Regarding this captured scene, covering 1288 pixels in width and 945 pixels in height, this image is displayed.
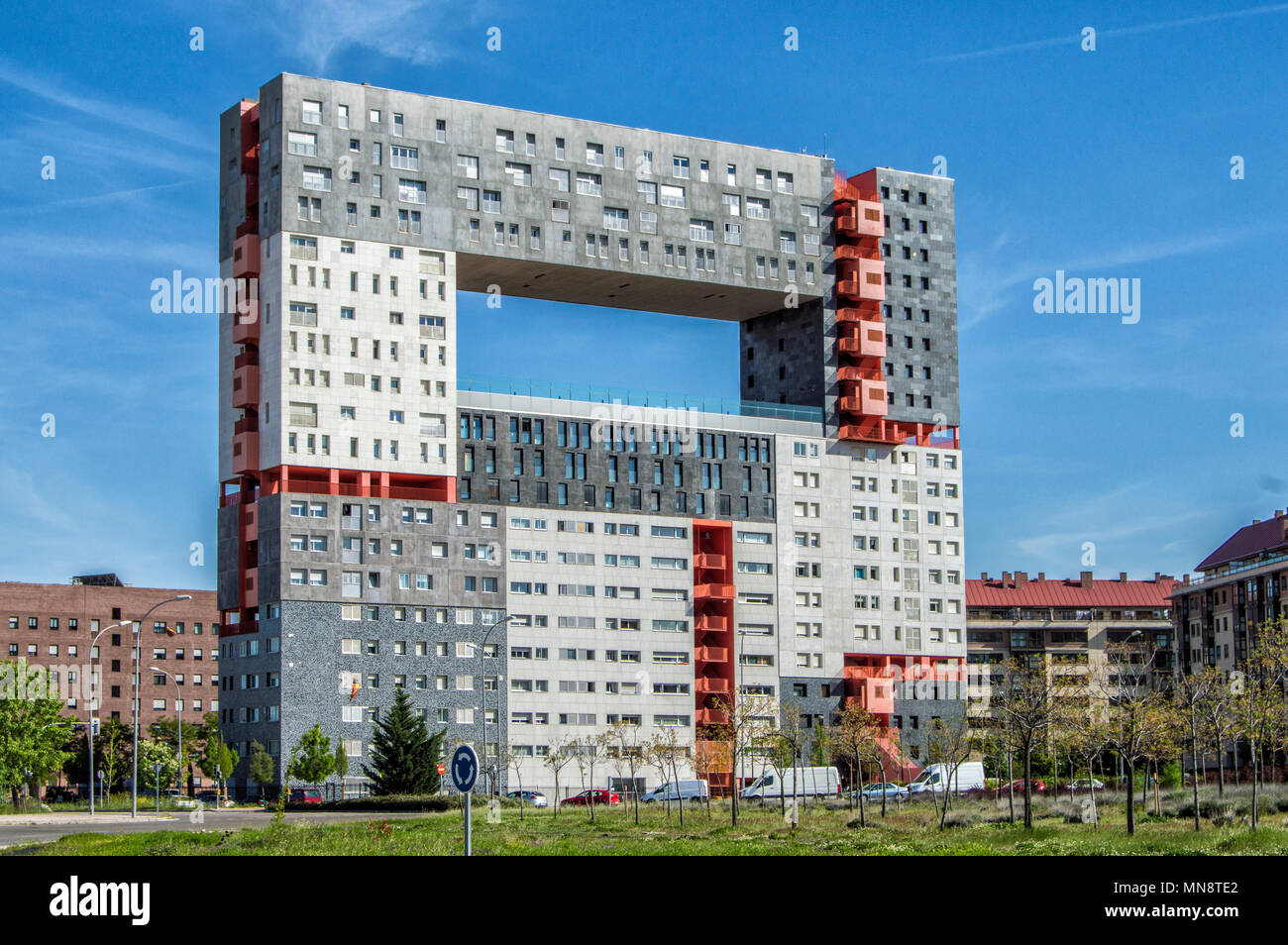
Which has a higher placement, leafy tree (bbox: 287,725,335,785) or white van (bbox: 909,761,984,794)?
leafy tree (bbox: 287,725,335,785)

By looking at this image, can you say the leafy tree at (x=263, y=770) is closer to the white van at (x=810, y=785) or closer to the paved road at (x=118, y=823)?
the paved road at (x=118, y=823)

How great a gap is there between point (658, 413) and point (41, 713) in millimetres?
52598

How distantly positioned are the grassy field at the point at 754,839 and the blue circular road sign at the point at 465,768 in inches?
Answer: 430

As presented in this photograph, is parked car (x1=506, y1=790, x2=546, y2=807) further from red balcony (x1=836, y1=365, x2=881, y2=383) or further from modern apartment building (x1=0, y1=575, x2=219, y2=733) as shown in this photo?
modern apartment building (x1=0, y1=575, x2=219, y2=733)

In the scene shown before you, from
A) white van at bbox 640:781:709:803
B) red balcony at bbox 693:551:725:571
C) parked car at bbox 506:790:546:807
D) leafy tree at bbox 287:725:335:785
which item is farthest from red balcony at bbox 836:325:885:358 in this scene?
leafy tree at bbox 287:725:335:785

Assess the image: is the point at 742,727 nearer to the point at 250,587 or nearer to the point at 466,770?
the point at 250,587

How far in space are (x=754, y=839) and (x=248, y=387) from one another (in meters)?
71.9

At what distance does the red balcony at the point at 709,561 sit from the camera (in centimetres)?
13050

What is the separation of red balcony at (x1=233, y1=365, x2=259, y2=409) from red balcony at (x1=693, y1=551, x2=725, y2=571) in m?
36.5

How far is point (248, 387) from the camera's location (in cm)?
11688

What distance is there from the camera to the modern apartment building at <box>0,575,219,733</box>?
548 feet

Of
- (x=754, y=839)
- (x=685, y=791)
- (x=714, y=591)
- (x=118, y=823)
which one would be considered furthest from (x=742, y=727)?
(x=754, y=839)

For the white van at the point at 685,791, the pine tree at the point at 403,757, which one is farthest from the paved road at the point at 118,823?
the white van at the point at 685,791

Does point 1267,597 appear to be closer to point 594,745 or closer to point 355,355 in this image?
point 594,745
